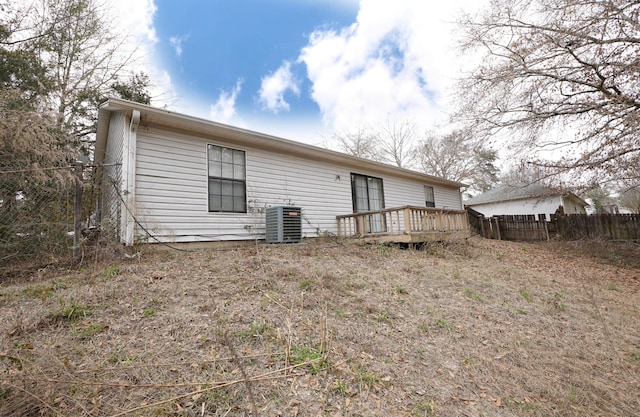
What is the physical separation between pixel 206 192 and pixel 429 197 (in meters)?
9.60

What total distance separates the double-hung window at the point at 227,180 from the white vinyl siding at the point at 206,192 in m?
0.12

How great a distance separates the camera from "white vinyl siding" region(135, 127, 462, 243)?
547 centimetres

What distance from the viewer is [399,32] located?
34.7ft

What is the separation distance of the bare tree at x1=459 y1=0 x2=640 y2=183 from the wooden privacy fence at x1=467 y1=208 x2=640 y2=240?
16.6 feet

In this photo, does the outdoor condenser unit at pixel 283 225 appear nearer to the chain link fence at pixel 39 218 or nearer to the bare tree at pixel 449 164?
the chain link fence at pixel 39 218

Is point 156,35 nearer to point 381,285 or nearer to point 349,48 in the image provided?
point 349,48

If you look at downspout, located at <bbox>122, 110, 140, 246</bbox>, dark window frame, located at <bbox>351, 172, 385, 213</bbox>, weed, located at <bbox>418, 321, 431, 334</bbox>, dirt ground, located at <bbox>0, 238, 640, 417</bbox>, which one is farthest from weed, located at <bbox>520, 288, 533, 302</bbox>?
downspout, located at <bbox>122, 110, 140, 246</bbox>

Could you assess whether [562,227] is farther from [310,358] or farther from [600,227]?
[310,358]

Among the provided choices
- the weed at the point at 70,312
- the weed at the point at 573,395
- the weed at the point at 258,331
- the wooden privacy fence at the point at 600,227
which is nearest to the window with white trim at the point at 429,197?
the wooden privacy fence at the point at 600,227

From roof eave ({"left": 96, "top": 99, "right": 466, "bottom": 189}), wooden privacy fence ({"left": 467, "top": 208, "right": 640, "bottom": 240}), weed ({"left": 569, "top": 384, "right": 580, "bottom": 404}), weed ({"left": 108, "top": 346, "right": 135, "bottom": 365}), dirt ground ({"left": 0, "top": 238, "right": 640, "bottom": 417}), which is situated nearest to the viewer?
dirt ground ({"left": 0, "top": 238, "right": 640, "bottom": 417})

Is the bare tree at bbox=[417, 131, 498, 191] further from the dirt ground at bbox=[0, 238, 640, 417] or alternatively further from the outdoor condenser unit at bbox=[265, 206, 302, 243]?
the dirt ground at bbox=[0, 238, 640, 417]

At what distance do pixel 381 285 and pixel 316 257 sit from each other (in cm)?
164

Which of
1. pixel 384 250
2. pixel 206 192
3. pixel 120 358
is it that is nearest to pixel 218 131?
pixel 206 192

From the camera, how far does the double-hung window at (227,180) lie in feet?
20.6
